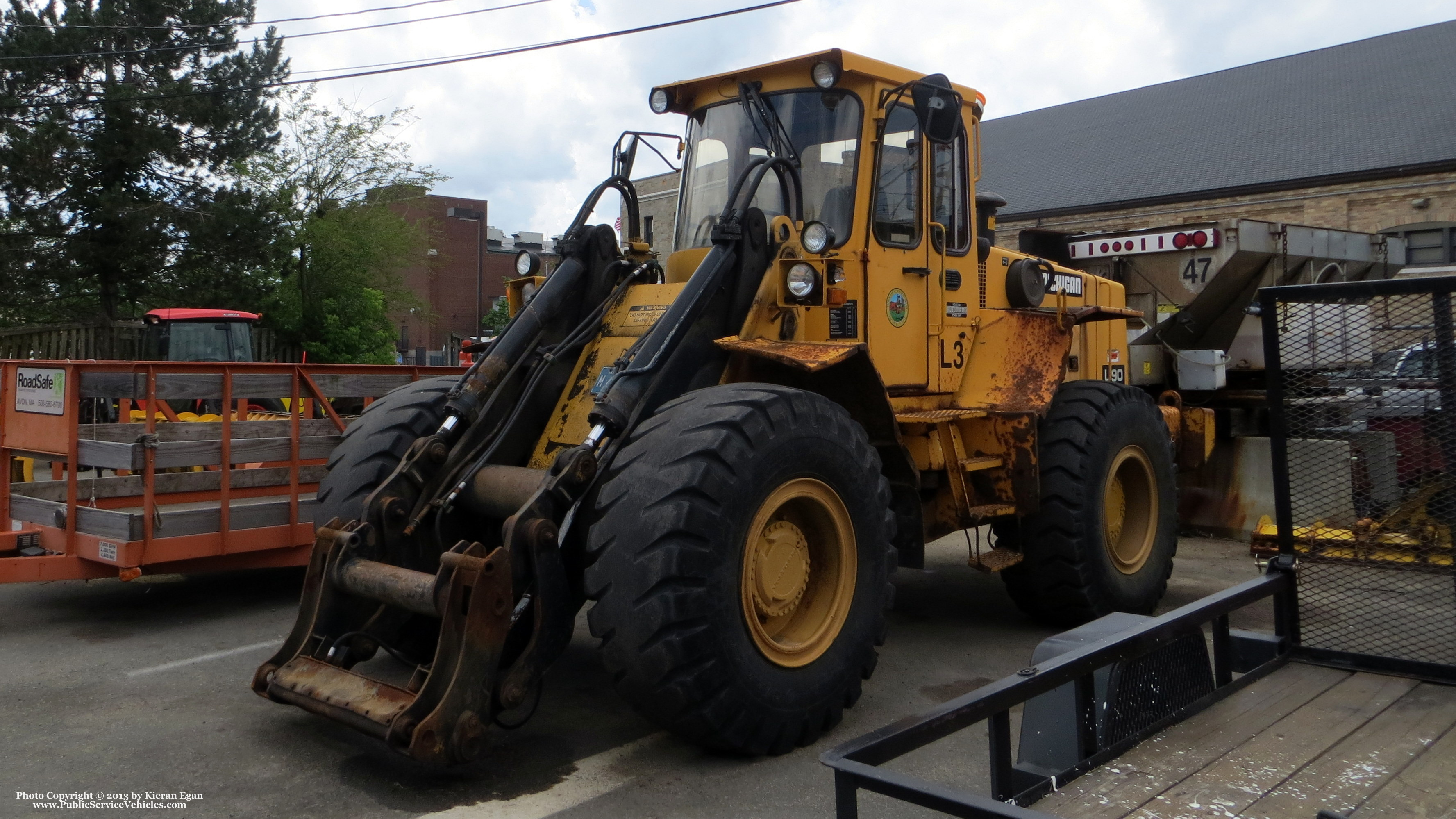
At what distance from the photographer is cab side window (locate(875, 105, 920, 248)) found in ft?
19.4

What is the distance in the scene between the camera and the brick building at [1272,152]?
2623 centimetres

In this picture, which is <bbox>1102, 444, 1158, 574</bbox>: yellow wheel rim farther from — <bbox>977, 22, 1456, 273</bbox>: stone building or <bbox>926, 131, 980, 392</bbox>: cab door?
<bbox>977, 22, 1456, 273</bbox>: stone building

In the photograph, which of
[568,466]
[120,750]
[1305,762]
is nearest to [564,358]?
[568,466]

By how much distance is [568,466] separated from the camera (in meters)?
4.34

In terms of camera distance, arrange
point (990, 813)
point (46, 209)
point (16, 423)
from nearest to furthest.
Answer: point (990, 813) < point (16, 423) < point (46, 209)

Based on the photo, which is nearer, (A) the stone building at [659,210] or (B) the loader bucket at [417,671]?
(B) the loader bucket at [417,671]

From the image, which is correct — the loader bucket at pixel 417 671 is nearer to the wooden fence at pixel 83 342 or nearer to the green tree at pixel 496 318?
the wooden fence at pixel 83 342

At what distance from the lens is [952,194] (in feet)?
21.0

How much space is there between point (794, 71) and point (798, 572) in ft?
8.95

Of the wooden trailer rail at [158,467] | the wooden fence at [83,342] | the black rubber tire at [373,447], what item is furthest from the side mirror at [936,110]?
the wooden fence at [83,342]

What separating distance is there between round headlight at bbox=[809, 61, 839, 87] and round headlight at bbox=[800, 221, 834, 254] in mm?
842

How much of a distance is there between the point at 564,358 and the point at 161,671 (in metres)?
2.62

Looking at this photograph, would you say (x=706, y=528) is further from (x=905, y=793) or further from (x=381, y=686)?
(x=905, y=793)

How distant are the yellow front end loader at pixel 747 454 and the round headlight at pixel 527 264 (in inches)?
0.8
